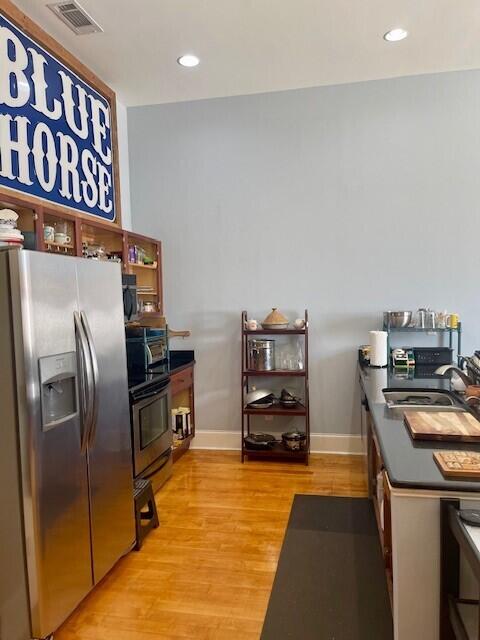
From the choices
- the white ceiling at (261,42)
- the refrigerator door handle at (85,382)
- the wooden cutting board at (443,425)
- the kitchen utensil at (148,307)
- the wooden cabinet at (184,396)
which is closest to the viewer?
the wooden cutting board at (443,425)

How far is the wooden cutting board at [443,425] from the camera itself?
5.90 feet

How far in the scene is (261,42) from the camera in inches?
129

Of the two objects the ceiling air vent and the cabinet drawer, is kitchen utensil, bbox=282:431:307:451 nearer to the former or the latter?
the cabinet drawer

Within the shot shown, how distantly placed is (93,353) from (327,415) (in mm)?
2588

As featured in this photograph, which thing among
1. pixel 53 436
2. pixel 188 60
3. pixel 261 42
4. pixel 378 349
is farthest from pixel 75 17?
pixel 378 349

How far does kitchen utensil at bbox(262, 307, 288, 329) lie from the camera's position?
3.98 metres

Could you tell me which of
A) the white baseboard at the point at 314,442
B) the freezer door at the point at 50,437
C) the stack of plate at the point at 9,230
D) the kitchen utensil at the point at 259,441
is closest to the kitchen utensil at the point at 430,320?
the white baseboard at the point at 314,442

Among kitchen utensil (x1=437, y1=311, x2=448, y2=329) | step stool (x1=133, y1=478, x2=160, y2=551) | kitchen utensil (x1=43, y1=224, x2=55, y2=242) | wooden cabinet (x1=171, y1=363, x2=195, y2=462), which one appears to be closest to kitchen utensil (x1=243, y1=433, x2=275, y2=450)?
wooden cabinet (x1=171, y1=363, x2=195, y2=462)

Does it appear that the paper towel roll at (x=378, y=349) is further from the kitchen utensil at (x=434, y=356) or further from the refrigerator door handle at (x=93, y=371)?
the refrigerator door handle at (x=93, y=371)

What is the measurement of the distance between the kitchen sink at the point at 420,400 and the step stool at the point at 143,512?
1528mm

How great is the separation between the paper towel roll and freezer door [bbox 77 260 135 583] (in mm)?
1936

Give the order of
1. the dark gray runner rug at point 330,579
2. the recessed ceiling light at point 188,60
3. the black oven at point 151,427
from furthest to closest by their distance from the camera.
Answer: the recessed ceiling light at point 188,60 → the black oven at point 151,427 → the dark gray runner rug at point 330,579

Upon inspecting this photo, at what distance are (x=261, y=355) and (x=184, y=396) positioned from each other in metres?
0.85

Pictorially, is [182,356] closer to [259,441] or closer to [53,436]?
[259,441]
